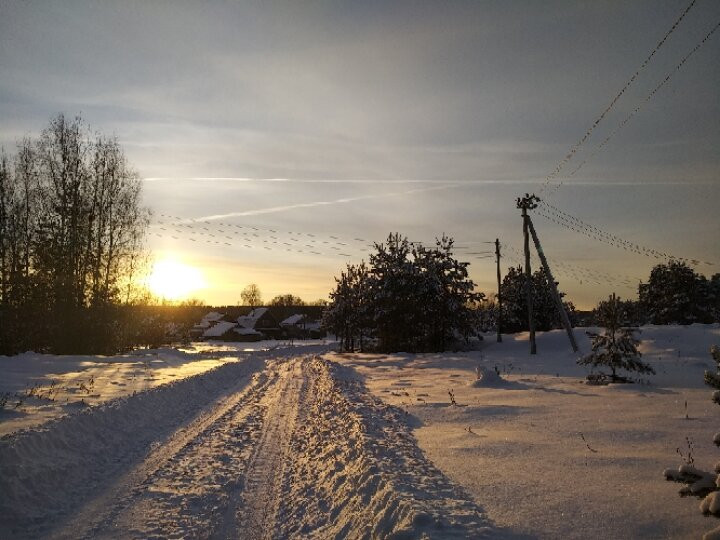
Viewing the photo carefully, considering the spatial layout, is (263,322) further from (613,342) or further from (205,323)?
(613,342)

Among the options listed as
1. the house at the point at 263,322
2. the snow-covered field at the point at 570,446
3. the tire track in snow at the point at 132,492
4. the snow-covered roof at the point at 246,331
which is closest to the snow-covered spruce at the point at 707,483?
the snow-covered field at the point at 570,446

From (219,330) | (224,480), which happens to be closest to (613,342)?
(224,480)

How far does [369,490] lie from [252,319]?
97959 millimetres

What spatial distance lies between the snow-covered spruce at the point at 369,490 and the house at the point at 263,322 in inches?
3662

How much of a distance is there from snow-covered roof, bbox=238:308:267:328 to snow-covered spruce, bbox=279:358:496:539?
92113 millimetres

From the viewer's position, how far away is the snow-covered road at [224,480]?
4.73 m

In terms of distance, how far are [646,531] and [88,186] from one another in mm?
32848

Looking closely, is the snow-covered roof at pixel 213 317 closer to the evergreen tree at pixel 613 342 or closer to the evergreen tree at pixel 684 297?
the evergreen tree at pixel 684 297

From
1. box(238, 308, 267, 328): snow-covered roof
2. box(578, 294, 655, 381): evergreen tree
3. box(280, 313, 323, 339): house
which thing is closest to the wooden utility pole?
box(578, 294, 655, 381): evergreen tree

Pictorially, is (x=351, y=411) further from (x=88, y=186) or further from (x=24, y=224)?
(x=24, y=224)

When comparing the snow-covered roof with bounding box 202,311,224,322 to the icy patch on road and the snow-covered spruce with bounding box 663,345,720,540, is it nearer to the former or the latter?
the icy patch on road

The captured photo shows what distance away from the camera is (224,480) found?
619 cm

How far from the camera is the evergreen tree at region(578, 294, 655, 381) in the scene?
14086 mm

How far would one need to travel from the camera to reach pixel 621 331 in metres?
14.6
